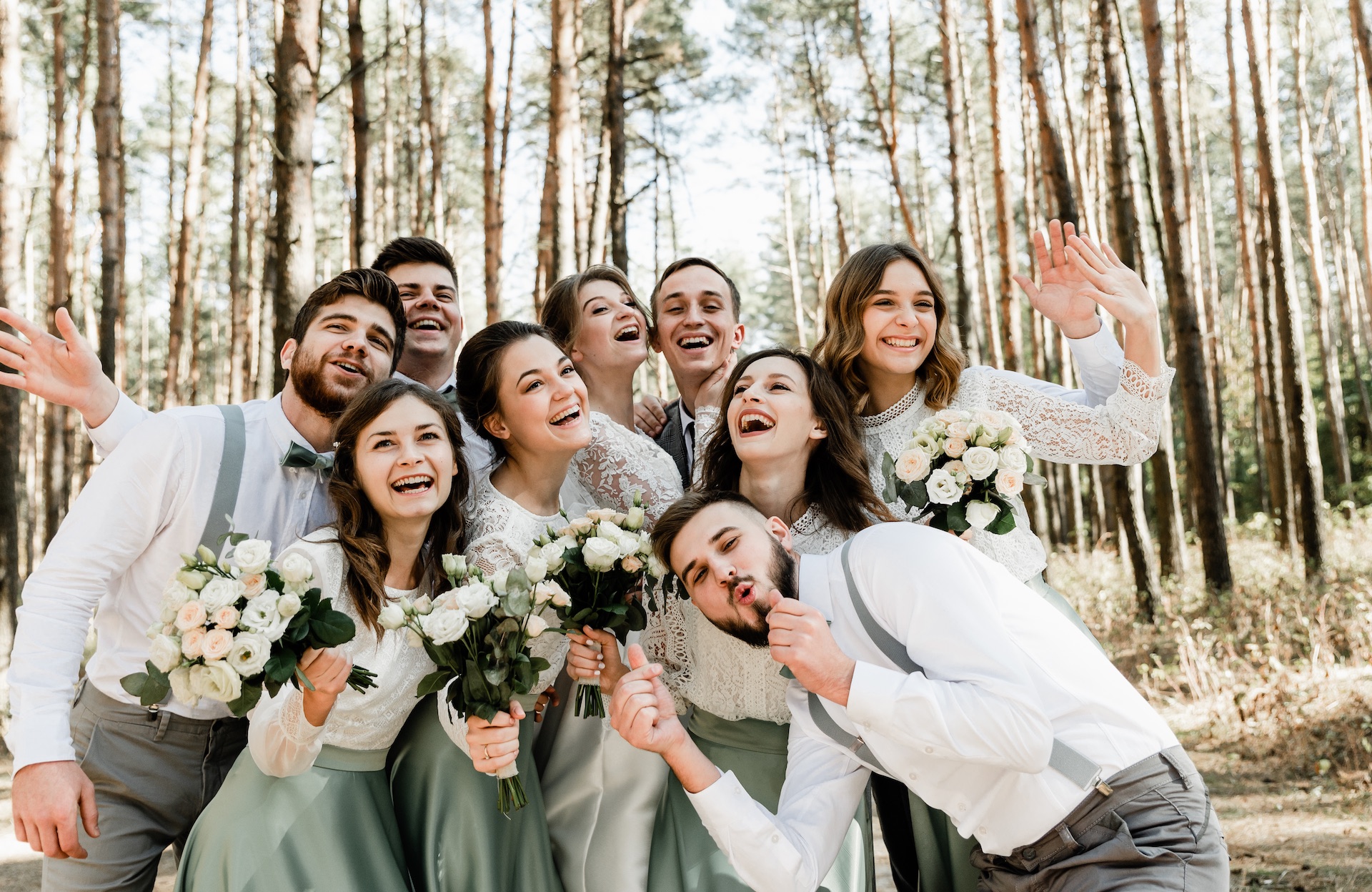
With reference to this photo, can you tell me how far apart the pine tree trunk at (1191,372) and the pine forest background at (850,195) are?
44 millimetres

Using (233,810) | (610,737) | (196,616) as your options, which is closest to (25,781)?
(233,810)

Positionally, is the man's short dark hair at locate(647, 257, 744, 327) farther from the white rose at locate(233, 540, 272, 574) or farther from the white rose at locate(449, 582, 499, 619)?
the white rose at locate(233, 540, 272, 574)

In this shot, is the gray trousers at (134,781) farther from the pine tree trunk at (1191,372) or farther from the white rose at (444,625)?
the pine tree trunk at (1191,372)

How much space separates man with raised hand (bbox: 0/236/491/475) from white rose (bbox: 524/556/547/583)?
2.81 feet

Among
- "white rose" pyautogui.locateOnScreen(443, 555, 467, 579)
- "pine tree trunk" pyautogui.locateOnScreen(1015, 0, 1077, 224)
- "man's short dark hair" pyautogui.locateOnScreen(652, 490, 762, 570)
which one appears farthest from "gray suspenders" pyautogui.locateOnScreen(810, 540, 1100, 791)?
"pine tree trunk" pyautogui.locateOnScreen(1015, 0, 1077, 224)

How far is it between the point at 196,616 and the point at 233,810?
0.73 metres

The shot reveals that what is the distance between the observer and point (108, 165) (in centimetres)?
1135

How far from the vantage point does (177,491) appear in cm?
308

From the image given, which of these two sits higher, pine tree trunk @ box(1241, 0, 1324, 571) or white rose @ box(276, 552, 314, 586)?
pine tree trunk @ box(1241, 0, 1324, 571)

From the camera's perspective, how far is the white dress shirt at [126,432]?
11.0ft

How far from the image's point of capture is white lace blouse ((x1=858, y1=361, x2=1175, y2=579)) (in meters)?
3.65

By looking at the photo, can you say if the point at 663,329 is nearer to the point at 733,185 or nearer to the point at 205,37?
the point at 205,37

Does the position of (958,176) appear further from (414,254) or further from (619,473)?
(619,473)

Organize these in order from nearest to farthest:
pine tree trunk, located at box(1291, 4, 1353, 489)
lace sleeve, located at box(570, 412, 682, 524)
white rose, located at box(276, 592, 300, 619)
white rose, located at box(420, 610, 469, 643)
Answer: white rose, located at box(276, 592, 300, 619) < white rose, located at box(420, 610, 469, 643) < lace sleeve, located at box(570, 412, 682, 524) < pine tree trunk, located at box(1291, 4, 1353, 489)
